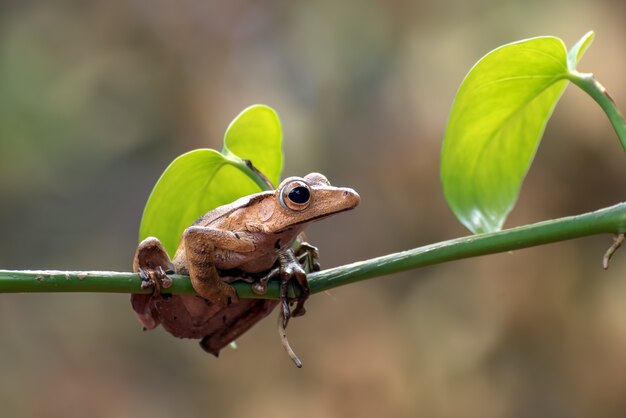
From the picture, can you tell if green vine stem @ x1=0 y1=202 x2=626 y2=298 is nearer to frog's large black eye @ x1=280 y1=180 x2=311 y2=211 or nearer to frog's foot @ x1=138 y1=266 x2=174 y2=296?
frog's foot @ x1=138 y1=266 x2=174 y2=296

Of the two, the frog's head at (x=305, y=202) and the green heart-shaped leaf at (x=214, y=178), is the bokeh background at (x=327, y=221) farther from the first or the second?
the frog's head at (x=305, y=202)

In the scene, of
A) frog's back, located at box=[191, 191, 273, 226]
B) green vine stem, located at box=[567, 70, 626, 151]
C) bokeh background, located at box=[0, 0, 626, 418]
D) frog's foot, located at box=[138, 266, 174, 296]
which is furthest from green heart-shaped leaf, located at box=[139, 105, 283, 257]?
bokeh background, located at box=[0, 0, 626, 418]

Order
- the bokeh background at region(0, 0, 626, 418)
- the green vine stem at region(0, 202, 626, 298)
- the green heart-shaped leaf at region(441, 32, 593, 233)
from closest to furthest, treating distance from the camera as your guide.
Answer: the green vine stem at region(0, 202, 626, 298)
the green heart-shaped leaf at region(441, 32, 593, 233)
the bokeh background at region(0, 0, 626, 418)

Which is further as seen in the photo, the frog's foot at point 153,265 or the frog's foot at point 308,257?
the frog's foot at point 308,257

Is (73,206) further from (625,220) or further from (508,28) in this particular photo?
(625,220)

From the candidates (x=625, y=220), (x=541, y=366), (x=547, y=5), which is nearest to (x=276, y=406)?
(x=541, y=366)

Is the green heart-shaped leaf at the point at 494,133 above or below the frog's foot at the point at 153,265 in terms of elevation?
above

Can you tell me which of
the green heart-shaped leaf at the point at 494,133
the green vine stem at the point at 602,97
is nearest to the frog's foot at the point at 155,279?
the green heart-shaped leaf at the point at 494,133

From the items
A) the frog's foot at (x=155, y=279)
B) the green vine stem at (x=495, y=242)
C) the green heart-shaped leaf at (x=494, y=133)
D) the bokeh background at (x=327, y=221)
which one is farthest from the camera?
the bokeh background at (x=327, y=221)
